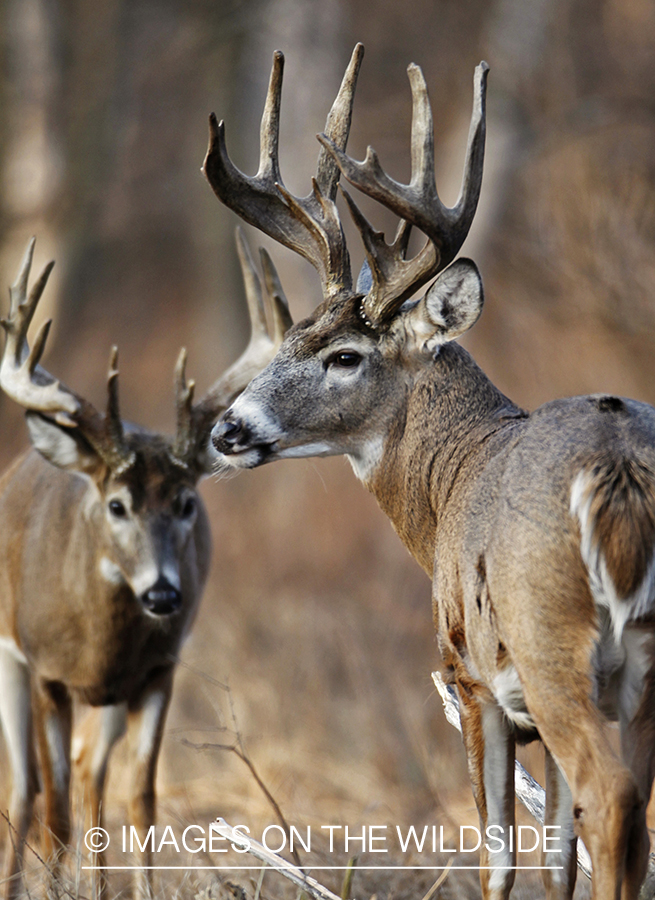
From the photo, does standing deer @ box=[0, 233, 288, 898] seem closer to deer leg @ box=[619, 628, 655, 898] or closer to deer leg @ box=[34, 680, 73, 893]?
deer leg @ box=[34, 680, 73, 893]

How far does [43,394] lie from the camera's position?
5.57m

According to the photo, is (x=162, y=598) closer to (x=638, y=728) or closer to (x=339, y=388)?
Answer: (x=339, y=388)

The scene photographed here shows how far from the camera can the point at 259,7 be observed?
45.0 ft

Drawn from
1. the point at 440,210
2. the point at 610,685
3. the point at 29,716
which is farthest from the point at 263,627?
the point at 610,685

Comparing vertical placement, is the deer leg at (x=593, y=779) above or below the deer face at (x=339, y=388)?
below

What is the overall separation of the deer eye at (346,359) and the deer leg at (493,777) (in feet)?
4.14

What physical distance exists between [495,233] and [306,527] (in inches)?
176

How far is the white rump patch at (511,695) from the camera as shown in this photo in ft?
10.0

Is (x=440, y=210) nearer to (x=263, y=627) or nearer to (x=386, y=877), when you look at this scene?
(x=386, y=877)

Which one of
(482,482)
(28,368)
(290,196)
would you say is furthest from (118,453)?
(482,482)

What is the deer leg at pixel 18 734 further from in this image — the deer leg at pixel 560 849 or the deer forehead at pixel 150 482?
the deer leg at pixel 560 849

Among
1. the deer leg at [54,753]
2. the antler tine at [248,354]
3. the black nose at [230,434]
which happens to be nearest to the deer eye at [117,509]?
the antler tine at [248,354]

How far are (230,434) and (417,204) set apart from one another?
3.43 ft

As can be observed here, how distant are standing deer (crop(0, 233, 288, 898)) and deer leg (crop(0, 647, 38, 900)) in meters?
0.04
